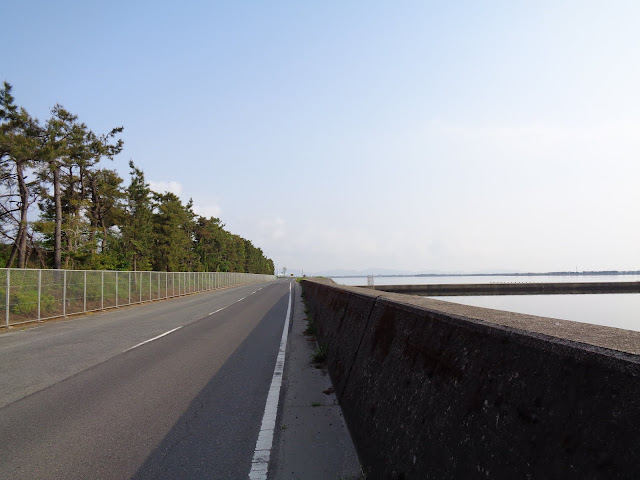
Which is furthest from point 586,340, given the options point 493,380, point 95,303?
point 95,303

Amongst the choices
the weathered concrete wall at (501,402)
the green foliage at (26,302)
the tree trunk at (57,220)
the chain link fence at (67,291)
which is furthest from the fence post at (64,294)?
the weathered concrete wall at (501,402)

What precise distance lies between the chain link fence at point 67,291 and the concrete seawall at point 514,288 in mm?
21278

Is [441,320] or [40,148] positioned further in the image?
[40,148]

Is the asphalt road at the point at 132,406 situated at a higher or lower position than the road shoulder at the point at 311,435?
higher

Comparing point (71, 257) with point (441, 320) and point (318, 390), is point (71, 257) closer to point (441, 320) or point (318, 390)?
point (318, 390)

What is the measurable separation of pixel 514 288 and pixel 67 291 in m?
38.9

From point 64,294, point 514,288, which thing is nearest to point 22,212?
point 64,294

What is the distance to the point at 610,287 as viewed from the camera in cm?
4041

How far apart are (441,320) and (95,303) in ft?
77.1

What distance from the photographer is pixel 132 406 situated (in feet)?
20.1

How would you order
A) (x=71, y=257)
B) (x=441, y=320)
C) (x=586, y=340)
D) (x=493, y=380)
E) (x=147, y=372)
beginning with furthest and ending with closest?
(x=71, y=257), (x=147, y=372), (x=441, y=320), (x=493, y=380), (x=586, y=340)

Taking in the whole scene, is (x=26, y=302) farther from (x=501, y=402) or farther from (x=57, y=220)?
(x=501, y=402)

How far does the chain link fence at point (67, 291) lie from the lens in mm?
16109

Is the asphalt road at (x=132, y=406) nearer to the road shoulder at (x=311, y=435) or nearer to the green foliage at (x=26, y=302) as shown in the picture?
the road shoulder at (x=311, y=435)
